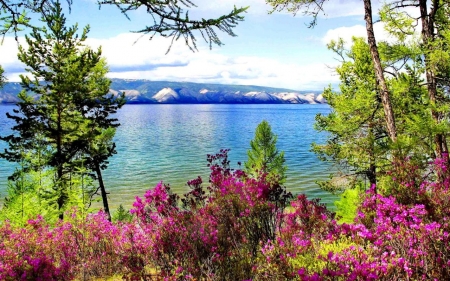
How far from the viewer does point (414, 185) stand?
6855mm

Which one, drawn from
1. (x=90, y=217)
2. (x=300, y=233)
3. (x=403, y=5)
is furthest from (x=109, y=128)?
(x=300, y=233)

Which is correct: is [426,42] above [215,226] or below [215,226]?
above

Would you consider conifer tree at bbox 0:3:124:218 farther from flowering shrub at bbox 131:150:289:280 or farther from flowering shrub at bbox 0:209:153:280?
flowering shrub at bbox 131:150:289:280

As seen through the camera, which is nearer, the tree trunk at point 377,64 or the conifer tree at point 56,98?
the tree trunk at point 377,64

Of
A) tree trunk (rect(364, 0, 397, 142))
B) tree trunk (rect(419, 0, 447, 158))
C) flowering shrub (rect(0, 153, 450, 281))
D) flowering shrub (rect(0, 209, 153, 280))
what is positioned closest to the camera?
flowering shrub (rect(0, 153, 450, 281))

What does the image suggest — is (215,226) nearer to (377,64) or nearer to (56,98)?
(377,64)

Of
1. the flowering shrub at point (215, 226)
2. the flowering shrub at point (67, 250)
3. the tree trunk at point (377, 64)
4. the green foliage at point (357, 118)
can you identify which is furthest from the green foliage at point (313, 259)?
the green foliage at point (357, 118)

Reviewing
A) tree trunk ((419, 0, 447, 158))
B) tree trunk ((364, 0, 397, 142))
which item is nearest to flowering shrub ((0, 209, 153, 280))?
tree trunk ((364, 0, 397, 142))

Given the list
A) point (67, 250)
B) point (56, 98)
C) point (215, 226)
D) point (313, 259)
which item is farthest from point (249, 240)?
point (56, 98)

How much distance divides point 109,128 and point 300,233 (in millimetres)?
19488

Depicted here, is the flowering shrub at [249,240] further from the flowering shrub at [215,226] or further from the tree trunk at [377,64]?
the tree trunk at [377,64]

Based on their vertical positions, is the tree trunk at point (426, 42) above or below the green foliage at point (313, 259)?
above

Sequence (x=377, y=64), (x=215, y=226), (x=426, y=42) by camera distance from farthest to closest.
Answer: (x=426, y=42), (x=377, y=64), (x=215, y=226)

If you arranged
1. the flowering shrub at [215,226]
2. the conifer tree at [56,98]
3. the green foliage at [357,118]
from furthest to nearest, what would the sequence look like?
the conifer tree at [56,98], the green foliage at [357,118], the flowering shrub at [215,226]
